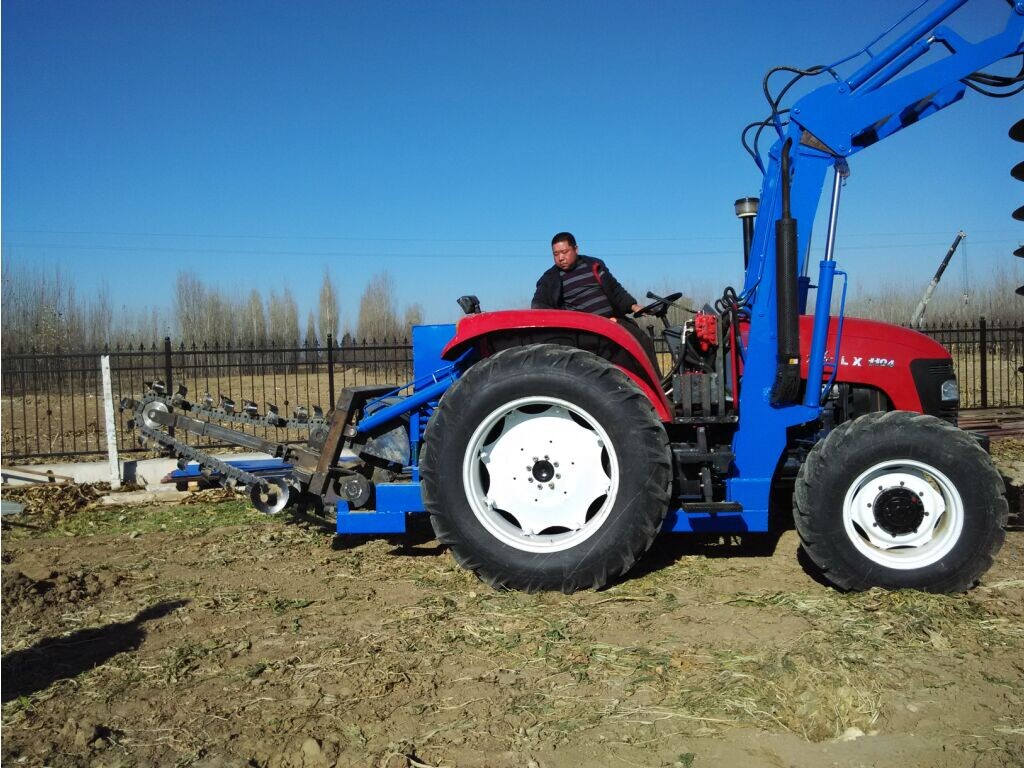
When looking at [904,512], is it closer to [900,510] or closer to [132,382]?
[900,510]

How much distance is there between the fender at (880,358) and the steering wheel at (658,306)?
79 cm

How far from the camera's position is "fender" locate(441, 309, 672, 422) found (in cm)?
490

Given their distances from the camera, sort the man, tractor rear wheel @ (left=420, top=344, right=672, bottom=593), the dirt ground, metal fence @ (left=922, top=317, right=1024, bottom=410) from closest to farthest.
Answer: the dirt ground, tractor rear wheel @ (left=420, top=344, right=672, bottom=593), the man, metal fence @ (left=922, top=317, right=1024, bottom=410)

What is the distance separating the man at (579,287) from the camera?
18.5 ft

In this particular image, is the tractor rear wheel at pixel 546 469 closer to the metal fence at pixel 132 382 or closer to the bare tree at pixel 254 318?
the metal fence at pixel 132 382

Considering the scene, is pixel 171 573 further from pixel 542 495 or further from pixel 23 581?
pixel 542 495

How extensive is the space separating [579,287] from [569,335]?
0.74 m

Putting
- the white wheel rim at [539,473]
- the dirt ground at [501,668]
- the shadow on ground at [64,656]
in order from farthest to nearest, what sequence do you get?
the white wheel rim at [539,473] → the shadow on ground at [64,656] → the dirt ground at [501,668]

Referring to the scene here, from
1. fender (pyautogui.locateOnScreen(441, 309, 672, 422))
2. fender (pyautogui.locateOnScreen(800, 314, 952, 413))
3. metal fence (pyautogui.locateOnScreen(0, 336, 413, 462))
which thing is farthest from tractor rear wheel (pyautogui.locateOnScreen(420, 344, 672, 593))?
metal fence (pyautogui.locateOnScreen(0, 336, 413, 462))

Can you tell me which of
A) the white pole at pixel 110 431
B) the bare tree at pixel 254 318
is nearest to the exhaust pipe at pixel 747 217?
the white pole at pixel 110 431

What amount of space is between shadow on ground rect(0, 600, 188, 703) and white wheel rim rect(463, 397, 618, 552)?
189cm

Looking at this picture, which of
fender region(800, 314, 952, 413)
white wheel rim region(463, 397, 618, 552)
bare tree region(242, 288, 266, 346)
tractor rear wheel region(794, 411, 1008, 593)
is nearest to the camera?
tractor rear wheel region(794, 411, 1008, 593)

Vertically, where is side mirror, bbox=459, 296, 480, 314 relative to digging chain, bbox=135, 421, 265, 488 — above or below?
above

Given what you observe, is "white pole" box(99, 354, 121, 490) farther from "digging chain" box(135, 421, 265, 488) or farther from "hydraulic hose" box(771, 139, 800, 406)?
"hydraulic hose" box(771, 139, 800, 406)
